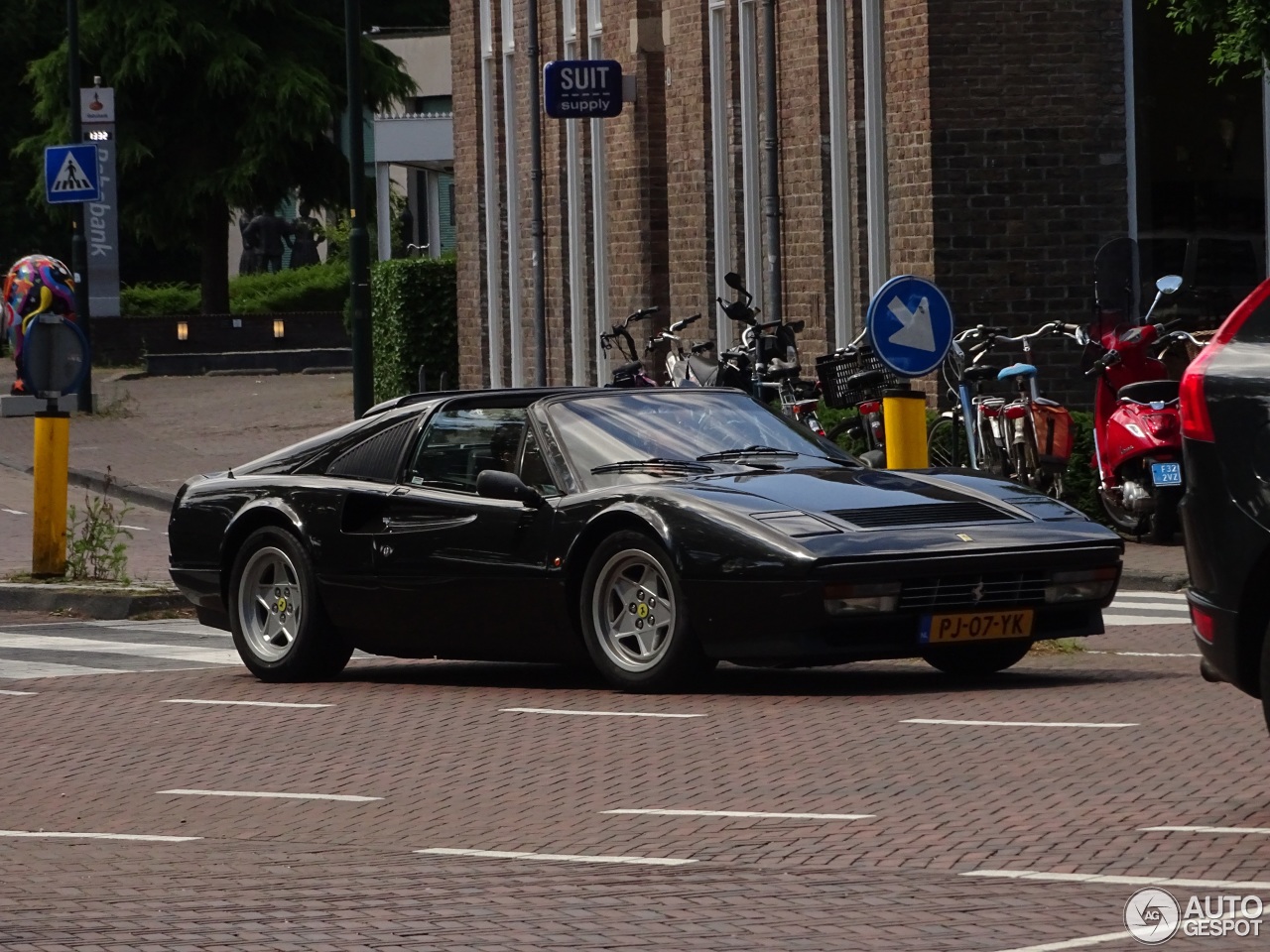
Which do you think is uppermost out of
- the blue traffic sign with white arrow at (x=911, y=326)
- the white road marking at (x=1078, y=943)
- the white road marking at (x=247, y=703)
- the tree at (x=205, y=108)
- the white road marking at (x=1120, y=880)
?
the tree at (x=205, y=108)

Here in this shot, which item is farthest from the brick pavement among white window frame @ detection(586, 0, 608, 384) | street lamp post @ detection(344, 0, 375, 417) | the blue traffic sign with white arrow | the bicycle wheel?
white window frame @ detection(586, 0, 608, 384)

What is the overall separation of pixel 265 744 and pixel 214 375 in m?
35.0

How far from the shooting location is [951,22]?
20.8 m

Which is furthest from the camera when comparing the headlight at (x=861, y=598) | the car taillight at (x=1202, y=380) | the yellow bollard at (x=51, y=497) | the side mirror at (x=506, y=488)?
the yellow bollard at (x=51, y=497)

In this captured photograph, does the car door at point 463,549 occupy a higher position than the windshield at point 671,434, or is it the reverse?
the windshield at point 671,434

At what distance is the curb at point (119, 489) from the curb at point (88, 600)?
702 centimetres

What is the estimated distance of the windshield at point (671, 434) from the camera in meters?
11.3

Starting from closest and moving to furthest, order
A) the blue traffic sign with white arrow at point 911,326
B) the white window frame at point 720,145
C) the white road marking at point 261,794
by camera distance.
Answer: the white road marking at point 261,794 < the blue traffic sign with white arrow at point 911,326 < the white window frame at point 720,145

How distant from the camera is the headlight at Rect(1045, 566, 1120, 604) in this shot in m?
10.6

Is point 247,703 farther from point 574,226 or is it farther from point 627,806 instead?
point 574,226

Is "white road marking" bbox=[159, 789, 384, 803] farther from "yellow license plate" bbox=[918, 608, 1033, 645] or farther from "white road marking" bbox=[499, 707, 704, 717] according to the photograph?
"yellow license plate" bbox=[918, 608, 1033, 645]

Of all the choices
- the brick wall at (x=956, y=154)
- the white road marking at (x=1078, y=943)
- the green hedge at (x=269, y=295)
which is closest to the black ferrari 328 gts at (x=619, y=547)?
the white road marking at (x=1078, y=943)

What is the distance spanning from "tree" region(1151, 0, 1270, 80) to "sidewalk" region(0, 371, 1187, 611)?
311 centimetres

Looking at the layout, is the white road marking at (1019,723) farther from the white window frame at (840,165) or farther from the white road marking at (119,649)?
the white window frame at (840,165)
